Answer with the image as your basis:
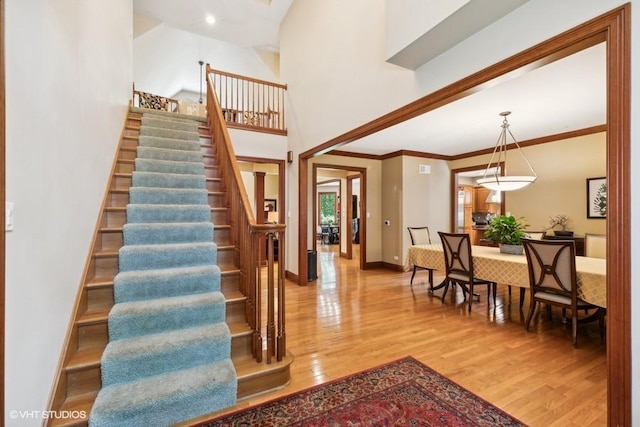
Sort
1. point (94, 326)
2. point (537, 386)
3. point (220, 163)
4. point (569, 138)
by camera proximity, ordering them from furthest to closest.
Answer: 1. point (569, 138)
2. point (220, 163)
3. point (537, 386)
4. point (94, 326)

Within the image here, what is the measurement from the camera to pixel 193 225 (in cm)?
274

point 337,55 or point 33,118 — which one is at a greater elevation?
point 337,55

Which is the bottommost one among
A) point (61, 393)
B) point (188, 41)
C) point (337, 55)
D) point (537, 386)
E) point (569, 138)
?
point (537, 386)

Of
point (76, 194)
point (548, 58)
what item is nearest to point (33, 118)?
point (76, 194)

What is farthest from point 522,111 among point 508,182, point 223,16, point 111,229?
point 223,16

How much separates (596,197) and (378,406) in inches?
190

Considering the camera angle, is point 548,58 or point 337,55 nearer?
point 548,58

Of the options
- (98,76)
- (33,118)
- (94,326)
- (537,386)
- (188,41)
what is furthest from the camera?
(188,41)

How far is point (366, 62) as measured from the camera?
10.6 feet

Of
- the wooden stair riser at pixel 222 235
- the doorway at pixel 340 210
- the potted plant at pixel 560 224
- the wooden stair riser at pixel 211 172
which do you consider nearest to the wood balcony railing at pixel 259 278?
the wooden stair riser at pixel 222 235

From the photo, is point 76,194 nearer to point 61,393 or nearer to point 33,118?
point 33,118

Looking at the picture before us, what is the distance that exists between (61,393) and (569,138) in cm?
668

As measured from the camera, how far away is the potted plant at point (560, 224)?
4574 mm

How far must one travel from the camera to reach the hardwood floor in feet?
6.27
